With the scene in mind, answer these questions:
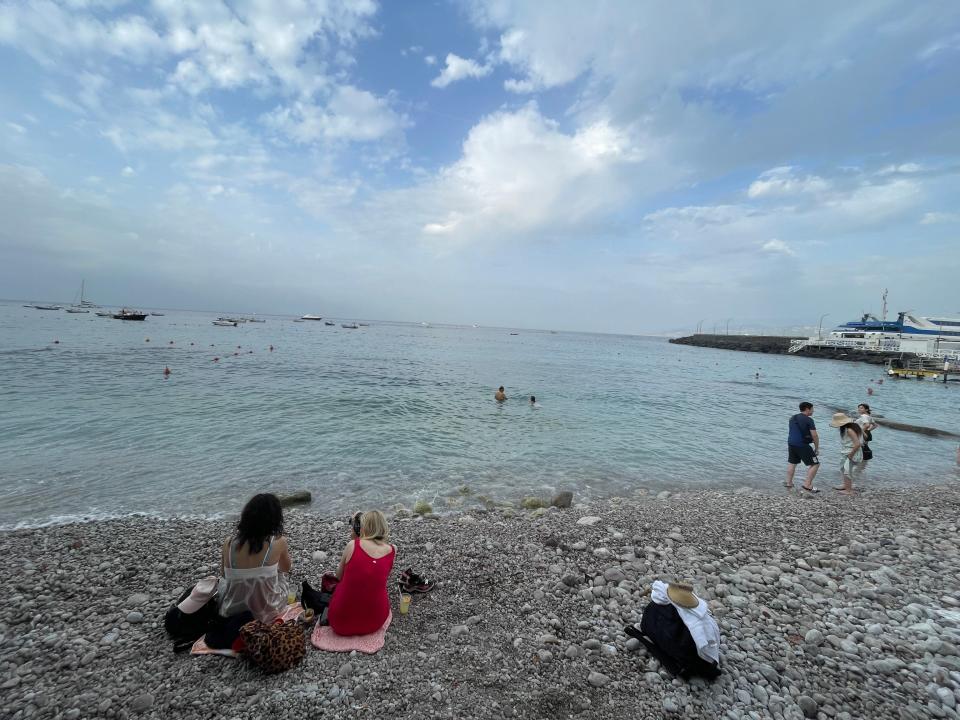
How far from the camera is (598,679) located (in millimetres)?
4121

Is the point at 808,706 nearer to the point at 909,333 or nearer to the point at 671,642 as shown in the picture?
the point at 671,642

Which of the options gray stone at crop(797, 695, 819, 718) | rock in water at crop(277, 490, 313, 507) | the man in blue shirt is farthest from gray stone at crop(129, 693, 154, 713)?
the man in blue shirt

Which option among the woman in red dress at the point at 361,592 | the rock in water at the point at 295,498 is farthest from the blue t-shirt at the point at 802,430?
the rock in water at the point at 295,498

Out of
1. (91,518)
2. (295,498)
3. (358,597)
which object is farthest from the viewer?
(295,498)

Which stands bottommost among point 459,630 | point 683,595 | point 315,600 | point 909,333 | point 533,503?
point 533,503

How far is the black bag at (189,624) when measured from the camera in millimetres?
4488

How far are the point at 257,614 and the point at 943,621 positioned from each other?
7936 millimetres

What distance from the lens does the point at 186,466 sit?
39.9ft

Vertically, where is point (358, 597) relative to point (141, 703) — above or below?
above

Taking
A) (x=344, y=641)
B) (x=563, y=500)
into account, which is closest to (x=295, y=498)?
(x=344, y=641)

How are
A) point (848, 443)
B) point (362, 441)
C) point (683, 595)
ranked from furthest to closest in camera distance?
1. point (362, 441)
2. point (848, 443)
3. point (683, 595)

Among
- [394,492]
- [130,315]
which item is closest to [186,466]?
[394,492]

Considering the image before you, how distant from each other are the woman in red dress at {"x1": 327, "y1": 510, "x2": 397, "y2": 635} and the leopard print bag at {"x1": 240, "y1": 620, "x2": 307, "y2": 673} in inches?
18.8

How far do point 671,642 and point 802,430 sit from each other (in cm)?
1042
